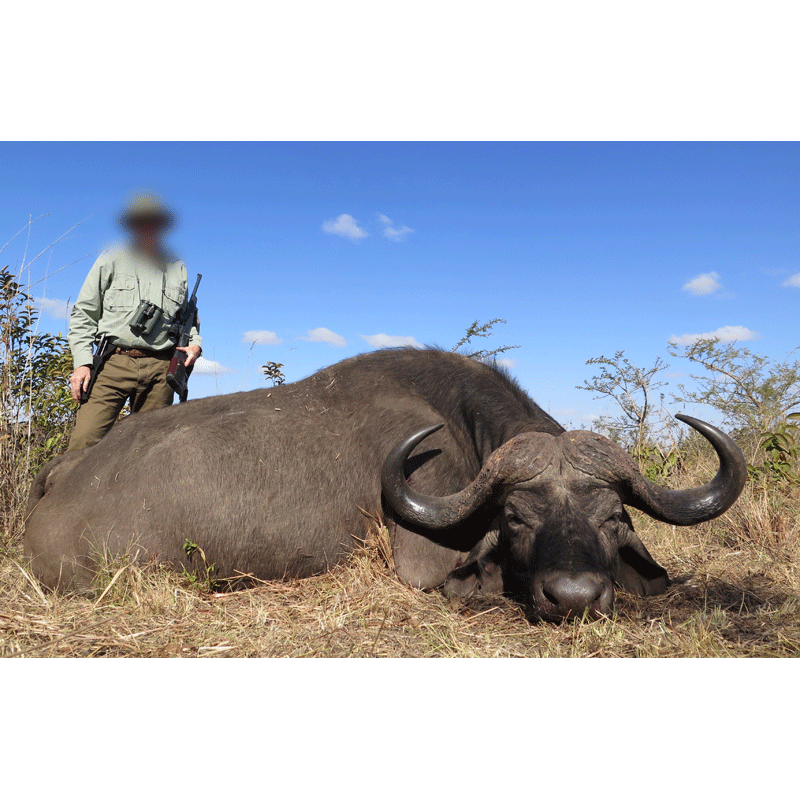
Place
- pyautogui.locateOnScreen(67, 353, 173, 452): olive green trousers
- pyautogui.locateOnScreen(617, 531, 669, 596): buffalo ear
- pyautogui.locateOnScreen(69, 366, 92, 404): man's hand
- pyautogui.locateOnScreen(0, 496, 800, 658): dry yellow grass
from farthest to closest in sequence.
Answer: pyautogui.locateOnScreen(67, 353, 173, 452): olive green trousers
pyautogui.locateOnScreen(69, 366, 92, 404): man's hand
pyautogui.locateOnScreen(617, 531, 669, 596): buffalo ear
pyautogui.locateOnScreen(0, 496, 800, 658): dry yellow grass

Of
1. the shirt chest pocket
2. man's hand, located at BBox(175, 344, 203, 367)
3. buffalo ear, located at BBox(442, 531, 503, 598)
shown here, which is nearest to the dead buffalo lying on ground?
buffalo ear, located at BBox(442, 531, 503, 598)

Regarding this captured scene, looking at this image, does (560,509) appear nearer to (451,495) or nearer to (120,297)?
(451,495)

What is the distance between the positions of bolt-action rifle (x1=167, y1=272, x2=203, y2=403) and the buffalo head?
2.48m

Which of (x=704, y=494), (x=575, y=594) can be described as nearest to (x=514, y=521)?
(x=575, y=594)

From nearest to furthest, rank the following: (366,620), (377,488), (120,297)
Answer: (366,620) → (377,488) → (120,297)

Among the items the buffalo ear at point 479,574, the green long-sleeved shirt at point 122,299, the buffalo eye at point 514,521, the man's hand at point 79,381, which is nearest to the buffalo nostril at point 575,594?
the buffalo eye at point 514,521

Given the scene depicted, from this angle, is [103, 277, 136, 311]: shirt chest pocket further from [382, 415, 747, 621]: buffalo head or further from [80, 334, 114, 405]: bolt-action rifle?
[382, 415, 747, 621]: buffalo head

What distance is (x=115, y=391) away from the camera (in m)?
5.50

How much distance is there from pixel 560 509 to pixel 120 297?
4.26 m

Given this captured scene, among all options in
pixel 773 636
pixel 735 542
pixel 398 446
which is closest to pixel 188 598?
pixel 398 446

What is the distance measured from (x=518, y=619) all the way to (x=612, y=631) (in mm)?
560

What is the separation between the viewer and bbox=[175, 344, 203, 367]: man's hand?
18.6 ft

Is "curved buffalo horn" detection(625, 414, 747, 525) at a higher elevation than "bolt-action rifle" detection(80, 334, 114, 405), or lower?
lower

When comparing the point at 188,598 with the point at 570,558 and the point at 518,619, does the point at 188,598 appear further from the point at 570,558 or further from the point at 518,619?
the point at 570,558
